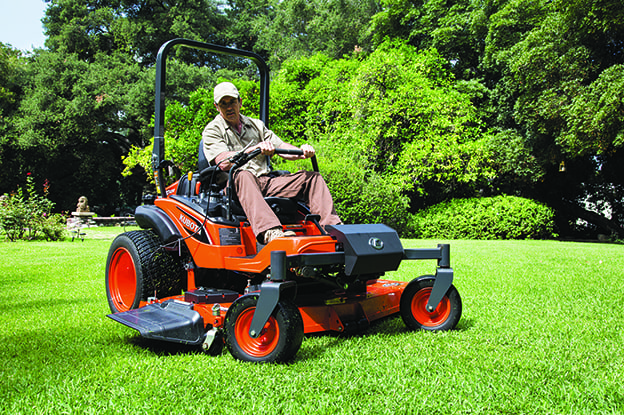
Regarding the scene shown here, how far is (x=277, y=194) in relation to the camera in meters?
3.68

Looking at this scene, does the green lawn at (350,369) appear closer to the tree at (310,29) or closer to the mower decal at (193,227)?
the mower decal at (193,227)

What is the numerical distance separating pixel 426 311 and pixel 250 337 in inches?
53.4

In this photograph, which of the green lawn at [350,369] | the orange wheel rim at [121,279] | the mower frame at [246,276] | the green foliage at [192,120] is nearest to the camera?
the green lawn at [350,369]

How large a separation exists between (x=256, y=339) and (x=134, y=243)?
154 cm

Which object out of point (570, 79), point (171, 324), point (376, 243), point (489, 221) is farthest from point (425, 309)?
point (570, 79)

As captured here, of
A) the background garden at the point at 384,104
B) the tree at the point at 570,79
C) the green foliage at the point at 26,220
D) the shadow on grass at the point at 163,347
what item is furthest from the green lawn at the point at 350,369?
the background garden at the point at 384,104

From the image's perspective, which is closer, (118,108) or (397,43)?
(397,43)

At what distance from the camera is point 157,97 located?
419cm

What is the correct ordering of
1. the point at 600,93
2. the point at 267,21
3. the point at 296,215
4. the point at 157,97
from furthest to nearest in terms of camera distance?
1. the point at 267,21
2. the point at 600,93
3. the point at 157,97
4. the point at 296,215

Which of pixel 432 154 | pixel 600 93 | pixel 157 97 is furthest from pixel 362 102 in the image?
pixel 157 97

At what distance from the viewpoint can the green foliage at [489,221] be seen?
52.4 ft

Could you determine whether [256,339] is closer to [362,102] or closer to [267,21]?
[362,102]

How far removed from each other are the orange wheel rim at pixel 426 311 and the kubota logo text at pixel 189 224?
1638 mm

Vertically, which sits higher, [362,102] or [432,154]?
[362,102]
